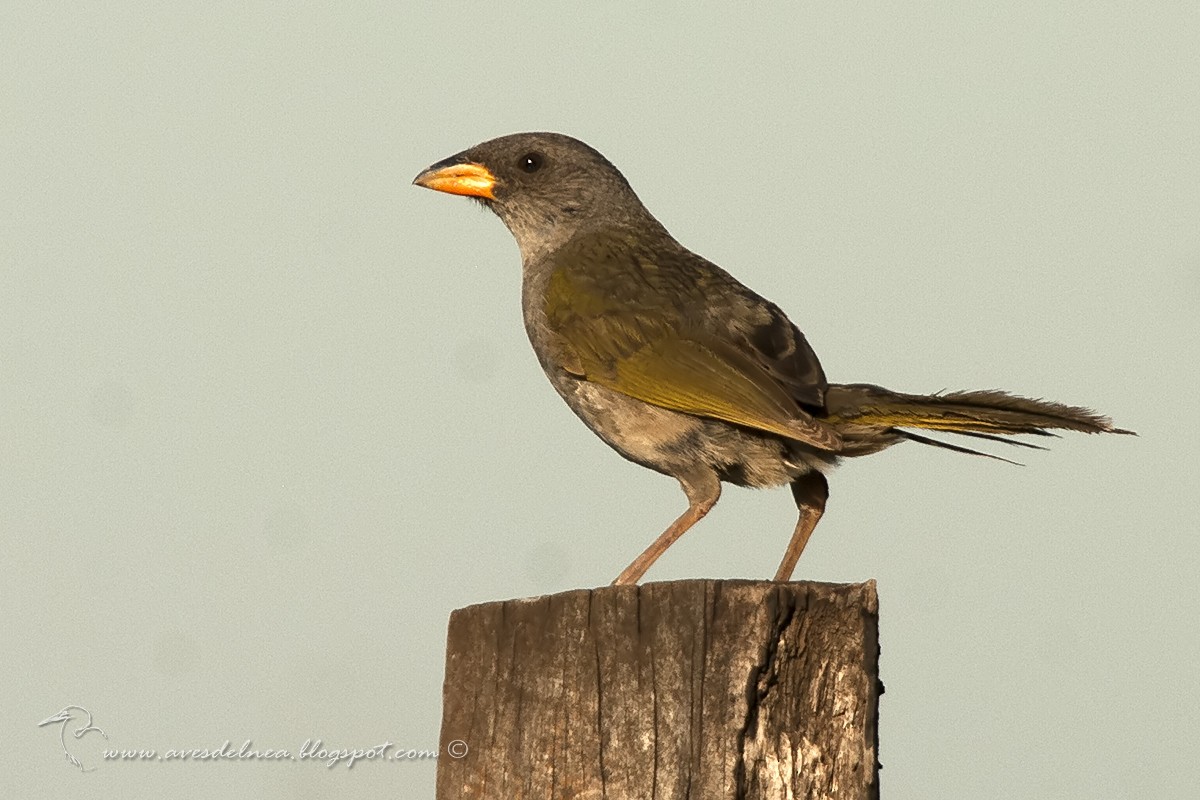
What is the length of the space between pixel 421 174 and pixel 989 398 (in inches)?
117

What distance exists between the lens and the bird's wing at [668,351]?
533cm

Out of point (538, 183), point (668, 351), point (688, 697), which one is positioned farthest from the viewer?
point (538, 183)

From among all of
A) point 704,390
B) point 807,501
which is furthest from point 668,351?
point 807,501

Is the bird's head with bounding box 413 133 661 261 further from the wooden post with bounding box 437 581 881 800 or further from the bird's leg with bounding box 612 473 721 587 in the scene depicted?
the wooden post with bounding box 437 581 881 800

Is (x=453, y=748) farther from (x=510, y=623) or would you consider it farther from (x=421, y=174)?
(x=421, y=174)

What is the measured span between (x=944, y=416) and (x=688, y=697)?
225cm

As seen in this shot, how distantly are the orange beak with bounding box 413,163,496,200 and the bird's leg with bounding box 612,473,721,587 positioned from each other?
193 cm

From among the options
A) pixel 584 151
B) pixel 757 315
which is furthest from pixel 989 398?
pixel 584 151

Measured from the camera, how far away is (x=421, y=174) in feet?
22.7

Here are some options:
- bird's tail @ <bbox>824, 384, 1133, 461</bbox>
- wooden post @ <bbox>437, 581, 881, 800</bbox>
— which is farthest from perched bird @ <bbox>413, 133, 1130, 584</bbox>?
wooden post @ <bbox>437, 581, 881, 800</bbox>

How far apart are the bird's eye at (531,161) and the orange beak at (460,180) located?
0.15m

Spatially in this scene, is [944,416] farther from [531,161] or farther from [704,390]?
[531,161]

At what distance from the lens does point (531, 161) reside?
692cm

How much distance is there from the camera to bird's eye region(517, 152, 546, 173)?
6.91m
